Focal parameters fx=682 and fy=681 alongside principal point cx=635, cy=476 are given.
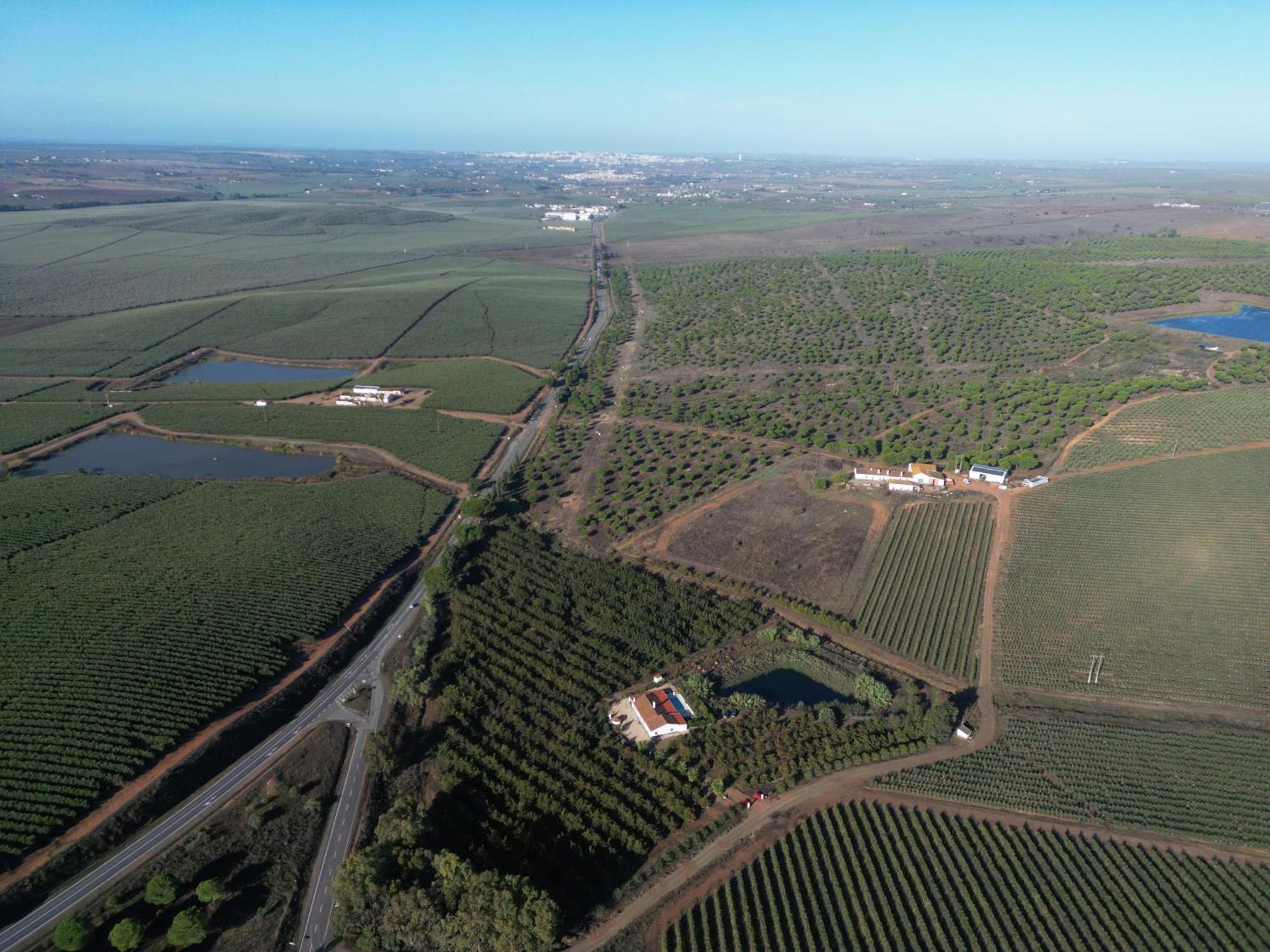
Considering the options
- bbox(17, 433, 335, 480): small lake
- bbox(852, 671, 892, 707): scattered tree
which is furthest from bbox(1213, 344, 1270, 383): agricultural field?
bbox(17, 433, 335, 480): small lake

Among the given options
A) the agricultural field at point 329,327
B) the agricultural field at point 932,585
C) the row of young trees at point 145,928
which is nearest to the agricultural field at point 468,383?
the agricultural field at point 329,327

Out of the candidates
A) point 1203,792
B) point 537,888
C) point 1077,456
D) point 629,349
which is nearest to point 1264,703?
point 1203,792

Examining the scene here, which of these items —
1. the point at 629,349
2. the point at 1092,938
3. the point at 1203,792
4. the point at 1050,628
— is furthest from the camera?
the point at 629,349

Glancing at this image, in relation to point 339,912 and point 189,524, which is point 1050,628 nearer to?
point 339,912

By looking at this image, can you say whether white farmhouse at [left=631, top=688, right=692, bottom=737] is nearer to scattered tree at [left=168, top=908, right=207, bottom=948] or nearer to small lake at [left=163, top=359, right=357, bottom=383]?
scattered tree at [left=168, top=908, right=207, bottom=948]

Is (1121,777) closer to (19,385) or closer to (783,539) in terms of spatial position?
(783,539)

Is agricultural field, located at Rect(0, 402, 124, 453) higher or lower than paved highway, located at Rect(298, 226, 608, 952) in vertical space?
higher
